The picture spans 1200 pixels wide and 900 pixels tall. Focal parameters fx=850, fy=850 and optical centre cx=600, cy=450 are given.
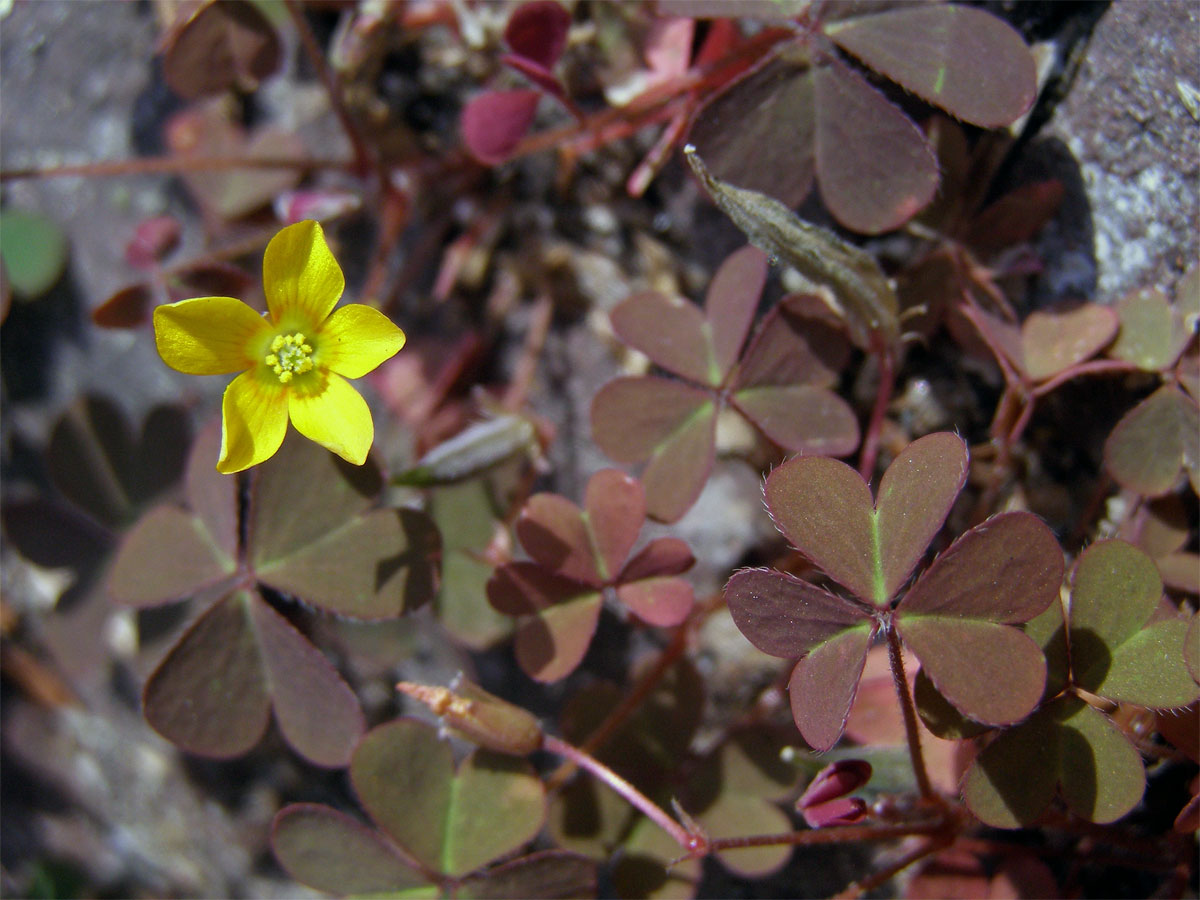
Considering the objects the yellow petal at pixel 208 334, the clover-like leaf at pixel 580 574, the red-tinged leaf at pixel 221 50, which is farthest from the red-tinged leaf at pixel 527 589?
the red-tinged leaf at pixel 221 50

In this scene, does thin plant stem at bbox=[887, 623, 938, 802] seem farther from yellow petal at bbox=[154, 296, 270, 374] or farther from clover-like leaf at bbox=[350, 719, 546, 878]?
yellow petal at bbox=[154, 296, 270, 374]

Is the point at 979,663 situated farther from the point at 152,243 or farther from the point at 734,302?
the point at 152,243

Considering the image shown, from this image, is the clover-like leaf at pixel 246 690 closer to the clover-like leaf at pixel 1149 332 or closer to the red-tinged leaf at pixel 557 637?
the red-tinged leaf at pixel 557 637

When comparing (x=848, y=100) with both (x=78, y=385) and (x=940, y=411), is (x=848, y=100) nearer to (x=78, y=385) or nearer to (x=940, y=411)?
(x=940, y=411)

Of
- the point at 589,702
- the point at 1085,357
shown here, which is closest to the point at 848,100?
the point at 1085,357

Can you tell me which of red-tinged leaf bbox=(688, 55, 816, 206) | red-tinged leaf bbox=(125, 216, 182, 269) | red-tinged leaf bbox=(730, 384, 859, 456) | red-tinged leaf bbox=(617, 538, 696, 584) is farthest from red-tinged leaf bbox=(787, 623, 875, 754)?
red-tinged leaf bbox=(125, 216, 182, 269)

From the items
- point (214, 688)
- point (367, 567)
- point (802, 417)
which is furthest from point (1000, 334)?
point (214, 688)
